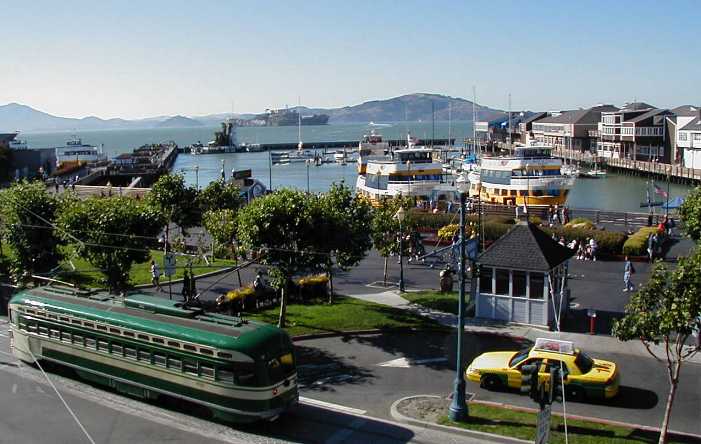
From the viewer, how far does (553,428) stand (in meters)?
15.8

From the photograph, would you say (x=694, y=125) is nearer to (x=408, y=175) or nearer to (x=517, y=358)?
(x=408, y=175)

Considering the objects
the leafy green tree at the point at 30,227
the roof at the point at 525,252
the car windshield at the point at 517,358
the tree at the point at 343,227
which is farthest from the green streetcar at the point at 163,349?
the roof at the point at 525,252

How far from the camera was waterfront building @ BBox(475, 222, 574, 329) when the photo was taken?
963 inches

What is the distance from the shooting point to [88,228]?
24.2 metres

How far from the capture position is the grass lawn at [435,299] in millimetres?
27420

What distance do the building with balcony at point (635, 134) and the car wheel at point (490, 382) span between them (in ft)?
300

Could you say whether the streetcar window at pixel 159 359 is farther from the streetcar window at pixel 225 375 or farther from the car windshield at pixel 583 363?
the car windshield at pixel 583 363

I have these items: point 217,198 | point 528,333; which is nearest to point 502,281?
point 528,333

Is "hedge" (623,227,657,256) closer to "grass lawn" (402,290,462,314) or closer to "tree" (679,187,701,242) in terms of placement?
"tree" (679,187,701,242)

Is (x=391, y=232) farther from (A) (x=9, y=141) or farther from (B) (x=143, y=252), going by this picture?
(A) (x=9, y=141)

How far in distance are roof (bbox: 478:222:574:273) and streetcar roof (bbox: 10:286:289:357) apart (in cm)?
1109

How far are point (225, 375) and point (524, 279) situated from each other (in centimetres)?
1302

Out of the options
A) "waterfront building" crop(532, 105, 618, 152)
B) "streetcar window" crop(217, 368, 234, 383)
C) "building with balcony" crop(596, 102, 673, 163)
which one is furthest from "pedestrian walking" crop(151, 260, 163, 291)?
"waterfront building" crop(532, 105, 618, 152)

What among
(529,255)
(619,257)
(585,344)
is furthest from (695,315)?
(619,257)
